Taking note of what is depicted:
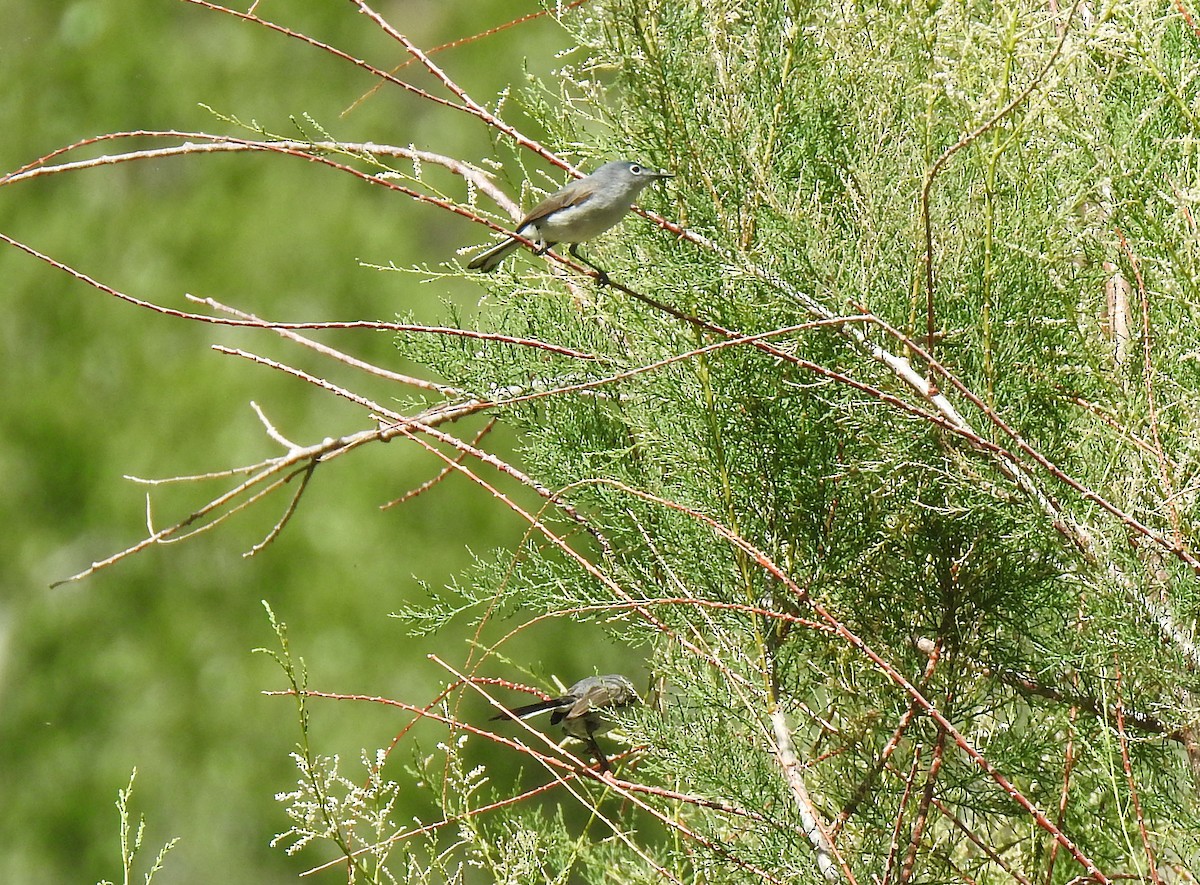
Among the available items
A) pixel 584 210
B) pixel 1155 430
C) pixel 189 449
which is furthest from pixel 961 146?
pixel 189 449

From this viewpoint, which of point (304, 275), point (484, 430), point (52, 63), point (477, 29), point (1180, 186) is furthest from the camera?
point (477, 29)

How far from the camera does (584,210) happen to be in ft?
7.66

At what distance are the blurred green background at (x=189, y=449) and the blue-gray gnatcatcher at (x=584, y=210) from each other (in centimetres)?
531

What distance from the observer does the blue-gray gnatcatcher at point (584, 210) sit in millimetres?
1998

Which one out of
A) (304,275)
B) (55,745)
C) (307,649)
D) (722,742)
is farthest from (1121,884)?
(304,275)

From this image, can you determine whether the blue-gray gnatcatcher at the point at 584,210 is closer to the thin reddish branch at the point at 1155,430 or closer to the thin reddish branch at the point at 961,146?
the thin reddish branch at the point at 961,146

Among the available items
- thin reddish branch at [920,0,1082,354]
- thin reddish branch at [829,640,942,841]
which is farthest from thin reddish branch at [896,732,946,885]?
thin reddish branch at [920,0,1082,354]

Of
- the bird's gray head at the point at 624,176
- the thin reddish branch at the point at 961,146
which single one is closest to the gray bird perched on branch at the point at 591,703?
the bird's gray head at the point at 624,176

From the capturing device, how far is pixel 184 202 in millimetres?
10641

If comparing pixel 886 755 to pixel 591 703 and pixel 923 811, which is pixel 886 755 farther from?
pixel 591 703

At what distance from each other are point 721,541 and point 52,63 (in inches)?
404

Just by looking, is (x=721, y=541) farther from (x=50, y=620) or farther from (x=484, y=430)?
(x=50, y=620)

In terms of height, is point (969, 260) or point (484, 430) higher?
point (969, 260)

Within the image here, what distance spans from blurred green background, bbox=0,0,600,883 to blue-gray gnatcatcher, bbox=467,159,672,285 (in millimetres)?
5311
